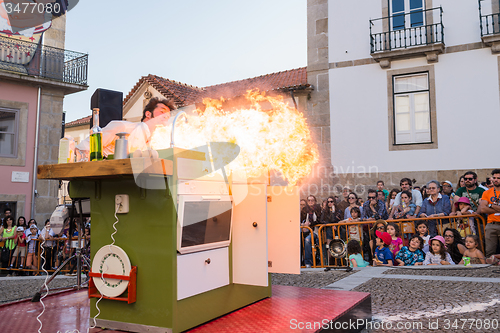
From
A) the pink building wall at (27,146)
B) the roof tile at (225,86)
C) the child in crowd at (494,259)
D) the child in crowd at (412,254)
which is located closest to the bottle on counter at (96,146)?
the child in crowd at (412,254)

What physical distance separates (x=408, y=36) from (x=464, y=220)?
301 inches

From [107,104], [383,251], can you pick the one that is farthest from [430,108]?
[107,104]

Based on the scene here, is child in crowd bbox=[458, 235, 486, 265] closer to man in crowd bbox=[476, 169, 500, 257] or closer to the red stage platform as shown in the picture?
man in crowd bbox=[476, 169, 500, 257]

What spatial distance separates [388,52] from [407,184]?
218 inches

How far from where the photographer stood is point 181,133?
4.39 m

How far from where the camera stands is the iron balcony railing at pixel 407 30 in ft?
44.5

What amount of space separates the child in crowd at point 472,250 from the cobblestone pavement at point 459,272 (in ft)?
1.71

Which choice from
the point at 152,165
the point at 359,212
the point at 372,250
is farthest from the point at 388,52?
the point at 152,165

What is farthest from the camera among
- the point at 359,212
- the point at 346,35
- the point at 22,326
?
the point at 346,35

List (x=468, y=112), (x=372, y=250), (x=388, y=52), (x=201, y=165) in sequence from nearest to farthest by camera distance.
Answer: (x=201, y=165) < (x=372, y=250) < (x=468, y=112) < (x=388, y=52)

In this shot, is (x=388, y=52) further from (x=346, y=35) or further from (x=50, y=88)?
(x=50, y=88)

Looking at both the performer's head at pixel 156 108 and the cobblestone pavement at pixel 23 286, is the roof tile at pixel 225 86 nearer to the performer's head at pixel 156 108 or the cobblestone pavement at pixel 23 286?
the cobblestone pavement at pixel 23 286

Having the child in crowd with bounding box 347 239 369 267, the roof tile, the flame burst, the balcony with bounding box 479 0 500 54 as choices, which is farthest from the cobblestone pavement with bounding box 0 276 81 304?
the balcony with bounding box 479 0 500 54

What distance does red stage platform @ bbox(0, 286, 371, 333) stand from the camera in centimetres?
356
